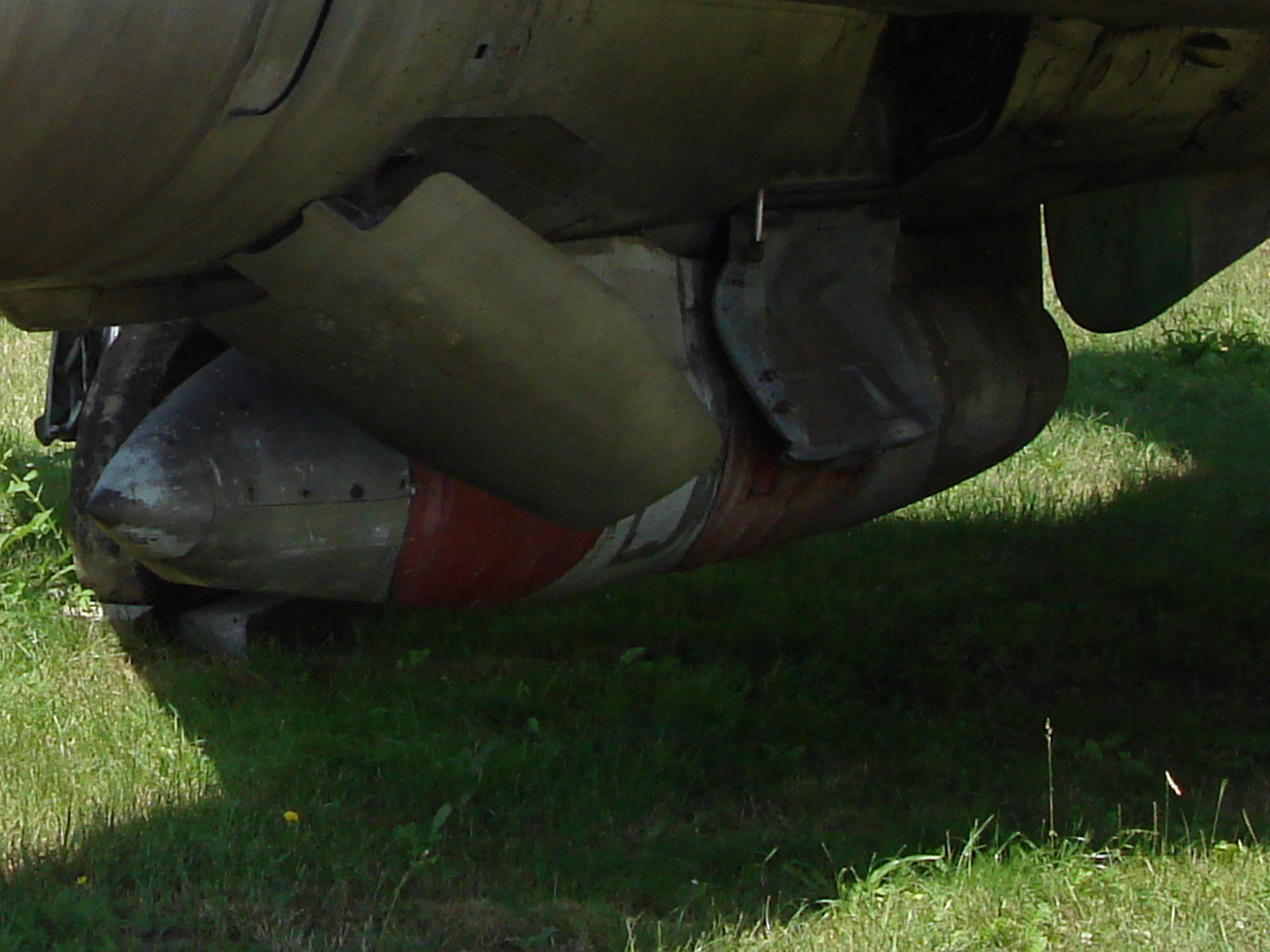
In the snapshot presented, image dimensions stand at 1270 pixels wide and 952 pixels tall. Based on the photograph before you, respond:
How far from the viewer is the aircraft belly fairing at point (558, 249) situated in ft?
9.00

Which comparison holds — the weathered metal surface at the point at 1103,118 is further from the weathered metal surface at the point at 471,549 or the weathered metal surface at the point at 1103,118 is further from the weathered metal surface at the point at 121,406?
the weathered metal surface at the point at 121,406

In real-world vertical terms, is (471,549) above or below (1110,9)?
below

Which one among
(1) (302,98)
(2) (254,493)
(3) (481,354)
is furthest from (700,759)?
(1) (302,98)

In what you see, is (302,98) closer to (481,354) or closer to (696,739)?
(481,354)

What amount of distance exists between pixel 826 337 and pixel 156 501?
162 cm

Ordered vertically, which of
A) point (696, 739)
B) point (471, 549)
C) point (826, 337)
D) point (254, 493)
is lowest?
point (696, 739)

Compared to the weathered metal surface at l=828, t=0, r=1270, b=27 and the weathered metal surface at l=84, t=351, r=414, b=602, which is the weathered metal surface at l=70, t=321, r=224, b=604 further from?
the weathered metal surface at l=828, t=0, r=1270, b=27

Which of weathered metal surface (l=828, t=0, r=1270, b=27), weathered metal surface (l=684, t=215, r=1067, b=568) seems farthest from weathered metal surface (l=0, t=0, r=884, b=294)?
weathered metal surface (l=684, t=215, r=1067, b=568)

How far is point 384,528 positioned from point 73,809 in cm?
114

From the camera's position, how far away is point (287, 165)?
2828 mm

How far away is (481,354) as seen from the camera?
3.10m

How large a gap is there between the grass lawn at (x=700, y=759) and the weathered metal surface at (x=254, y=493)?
0.68 meters

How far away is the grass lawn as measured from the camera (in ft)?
11.9

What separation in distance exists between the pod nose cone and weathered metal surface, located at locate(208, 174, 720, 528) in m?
0.44
